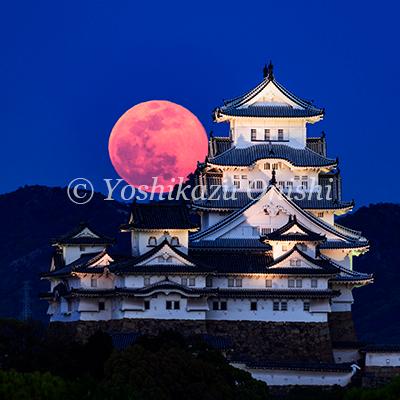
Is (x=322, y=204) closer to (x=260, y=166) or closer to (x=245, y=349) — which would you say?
(x=260, y=166)

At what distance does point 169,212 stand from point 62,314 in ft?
25.1

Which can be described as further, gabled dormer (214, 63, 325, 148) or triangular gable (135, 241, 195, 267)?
gabled dormer (214, 63, 325, 148)

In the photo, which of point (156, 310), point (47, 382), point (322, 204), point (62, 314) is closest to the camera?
point (47, 382)

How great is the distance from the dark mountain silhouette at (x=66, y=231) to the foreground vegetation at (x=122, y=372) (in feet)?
182

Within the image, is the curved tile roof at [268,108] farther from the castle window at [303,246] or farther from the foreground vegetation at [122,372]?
the foreground vegetation at [122,372]

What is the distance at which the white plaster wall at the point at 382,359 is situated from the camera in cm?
7450

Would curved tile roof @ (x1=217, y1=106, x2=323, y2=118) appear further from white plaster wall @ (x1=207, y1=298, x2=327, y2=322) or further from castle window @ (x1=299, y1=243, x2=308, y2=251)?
white plaster wall @ (x1=207, y1=298, x2=327, y2=322)

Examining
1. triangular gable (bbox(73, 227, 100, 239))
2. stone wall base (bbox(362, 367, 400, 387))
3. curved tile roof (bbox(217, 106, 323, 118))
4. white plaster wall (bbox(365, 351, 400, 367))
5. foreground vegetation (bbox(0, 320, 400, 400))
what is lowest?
foreground vegetation (bbox(0, 320, 400, 400))

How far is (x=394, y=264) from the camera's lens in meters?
138

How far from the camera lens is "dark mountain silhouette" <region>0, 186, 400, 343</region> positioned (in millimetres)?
127312

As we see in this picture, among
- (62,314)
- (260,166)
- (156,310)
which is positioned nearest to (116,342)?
(156,310)

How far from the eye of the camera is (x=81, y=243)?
8394 centimetres

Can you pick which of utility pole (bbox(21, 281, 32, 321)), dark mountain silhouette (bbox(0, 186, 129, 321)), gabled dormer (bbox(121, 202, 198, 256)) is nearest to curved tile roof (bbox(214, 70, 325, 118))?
gabled dormer (bbox(121, 202, 198, 256))

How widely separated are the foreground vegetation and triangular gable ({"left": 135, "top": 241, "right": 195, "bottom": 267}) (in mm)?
9242
